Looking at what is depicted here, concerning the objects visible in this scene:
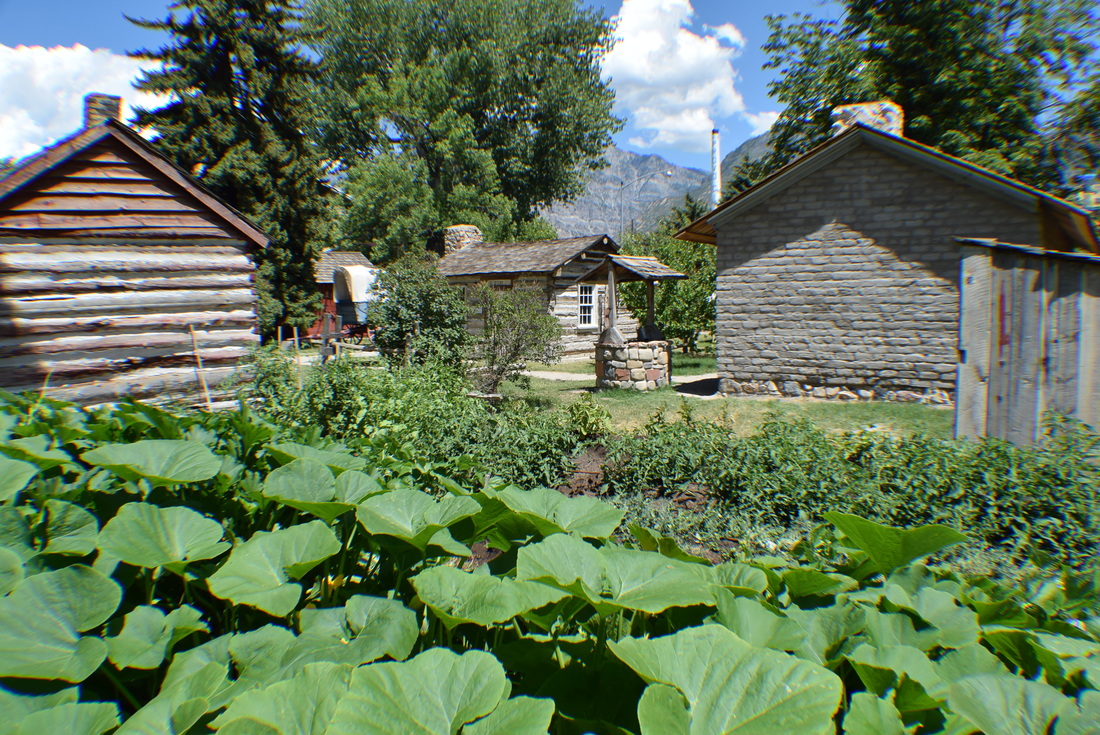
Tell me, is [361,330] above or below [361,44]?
below

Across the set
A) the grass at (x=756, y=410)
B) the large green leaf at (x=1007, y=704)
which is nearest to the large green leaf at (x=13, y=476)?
the large green leaf at (x=1007, y=704)

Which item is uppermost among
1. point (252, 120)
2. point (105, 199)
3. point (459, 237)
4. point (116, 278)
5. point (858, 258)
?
point (252, 120)

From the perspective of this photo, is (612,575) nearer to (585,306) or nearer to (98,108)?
(98,108)

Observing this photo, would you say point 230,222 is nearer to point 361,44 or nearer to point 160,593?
point 160,593

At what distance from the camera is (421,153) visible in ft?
113

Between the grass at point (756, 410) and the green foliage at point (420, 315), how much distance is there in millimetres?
1647

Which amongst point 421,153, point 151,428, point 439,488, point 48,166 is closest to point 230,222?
point 48,166

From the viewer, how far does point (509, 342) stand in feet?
35.6

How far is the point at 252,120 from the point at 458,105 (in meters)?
16.5

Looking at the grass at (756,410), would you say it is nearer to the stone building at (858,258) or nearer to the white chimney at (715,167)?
the stone building at (858,258)

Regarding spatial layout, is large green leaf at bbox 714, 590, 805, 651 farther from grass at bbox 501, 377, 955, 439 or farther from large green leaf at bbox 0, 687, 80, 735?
grass at bbox 501, 377, 955, 439

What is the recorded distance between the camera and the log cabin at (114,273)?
23.2 feet

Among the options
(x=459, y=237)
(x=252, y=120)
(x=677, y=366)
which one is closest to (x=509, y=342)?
(x=677, y=366)

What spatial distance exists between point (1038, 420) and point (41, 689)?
5946 mm
